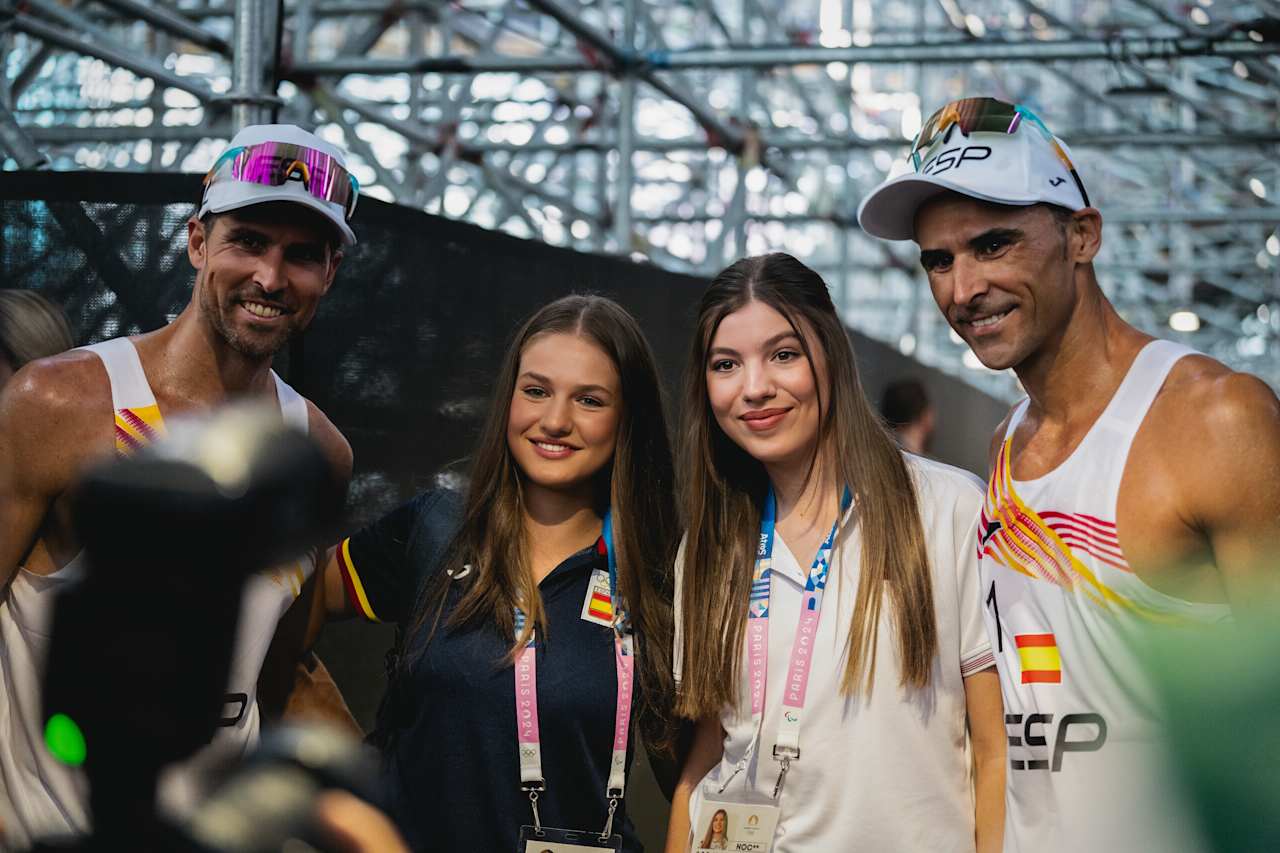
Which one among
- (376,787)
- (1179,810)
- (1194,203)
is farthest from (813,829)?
(1194,203)

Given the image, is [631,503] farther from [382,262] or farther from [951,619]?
[382,262]

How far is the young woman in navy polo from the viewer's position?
3137 millimetres

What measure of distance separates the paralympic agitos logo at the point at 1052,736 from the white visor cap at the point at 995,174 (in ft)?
3.37

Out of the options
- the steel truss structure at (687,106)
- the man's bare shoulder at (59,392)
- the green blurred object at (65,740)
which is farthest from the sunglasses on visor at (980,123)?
the green blurred object at (65,740)

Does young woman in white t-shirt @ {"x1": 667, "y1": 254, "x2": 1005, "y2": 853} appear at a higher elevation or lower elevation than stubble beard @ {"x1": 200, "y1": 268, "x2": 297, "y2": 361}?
lower

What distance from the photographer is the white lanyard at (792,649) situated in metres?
2.94

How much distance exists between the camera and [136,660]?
1.07 m

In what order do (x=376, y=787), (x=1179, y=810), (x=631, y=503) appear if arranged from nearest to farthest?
(x=376, y=787) → (x=1179, y=810) → (x=631, y=503)

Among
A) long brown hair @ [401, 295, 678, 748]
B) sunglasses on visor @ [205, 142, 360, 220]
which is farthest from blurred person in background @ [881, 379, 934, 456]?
sunglasses on visor @ [205, 142, 360, 220]

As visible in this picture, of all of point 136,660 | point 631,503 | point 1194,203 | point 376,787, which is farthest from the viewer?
point 1194,203

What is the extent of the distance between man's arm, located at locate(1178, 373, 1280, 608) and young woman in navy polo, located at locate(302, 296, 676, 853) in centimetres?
124

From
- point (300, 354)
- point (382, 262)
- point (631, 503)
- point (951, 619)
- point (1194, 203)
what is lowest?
point (951, 619)

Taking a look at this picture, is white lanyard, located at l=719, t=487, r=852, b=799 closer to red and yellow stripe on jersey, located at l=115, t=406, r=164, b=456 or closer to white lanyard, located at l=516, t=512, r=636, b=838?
white lanyard, located at l=516, t=512, r=636, b=838

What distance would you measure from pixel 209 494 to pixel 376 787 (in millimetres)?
312
